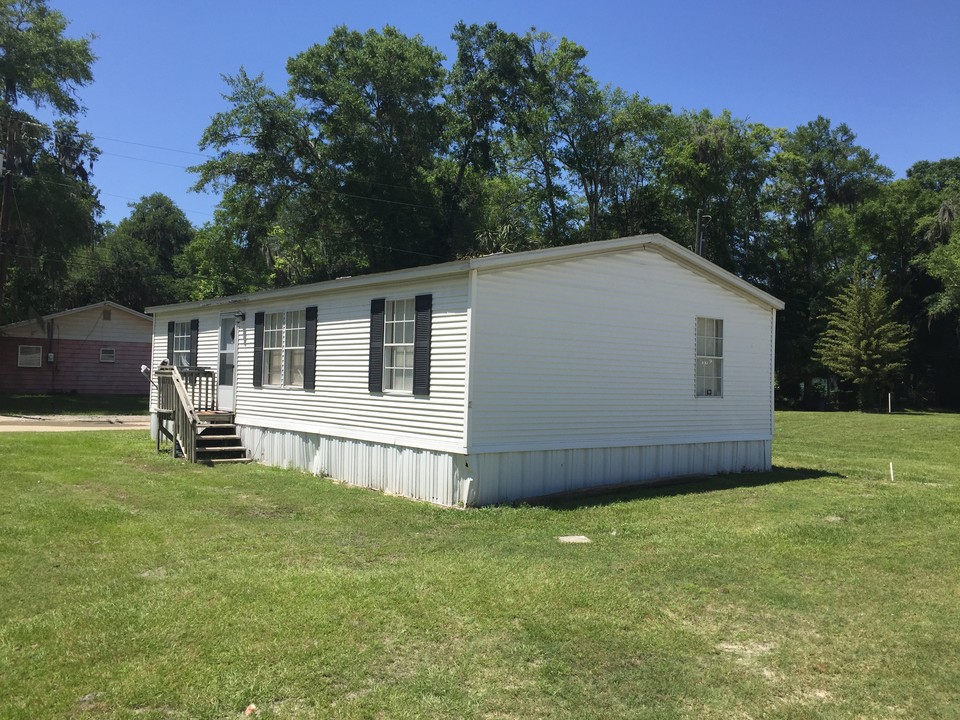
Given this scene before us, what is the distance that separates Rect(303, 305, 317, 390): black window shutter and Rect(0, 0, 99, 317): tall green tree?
19.5 meters

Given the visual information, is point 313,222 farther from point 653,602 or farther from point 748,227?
point 653,602

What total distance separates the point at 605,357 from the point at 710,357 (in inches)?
105

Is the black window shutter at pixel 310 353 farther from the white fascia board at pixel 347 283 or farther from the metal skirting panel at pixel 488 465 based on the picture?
the metal skirting panel at pixel 488 465

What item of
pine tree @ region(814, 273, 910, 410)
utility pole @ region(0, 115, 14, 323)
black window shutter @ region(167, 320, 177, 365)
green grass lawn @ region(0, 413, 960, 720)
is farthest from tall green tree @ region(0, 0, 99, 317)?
pine tree @ region(814, 273, 910, 410)

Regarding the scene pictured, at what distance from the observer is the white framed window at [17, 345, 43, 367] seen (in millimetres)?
29328

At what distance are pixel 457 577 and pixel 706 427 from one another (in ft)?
25.1

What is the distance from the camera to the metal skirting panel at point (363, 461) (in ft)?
32.1

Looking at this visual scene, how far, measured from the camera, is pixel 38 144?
28.3m

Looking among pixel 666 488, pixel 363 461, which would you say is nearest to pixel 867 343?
pixel 666 488

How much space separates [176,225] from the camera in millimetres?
57062

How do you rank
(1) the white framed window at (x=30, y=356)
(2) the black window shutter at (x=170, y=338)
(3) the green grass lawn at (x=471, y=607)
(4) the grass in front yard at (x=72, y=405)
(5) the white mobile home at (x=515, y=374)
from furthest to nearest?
(1) the white framed window at (x=30, y=356) → (4) the grass in front yard at (x=72, y=405) → (2) the black window shutter at (x=170, y=338) → (5) the white mobile home at (x=515, y=374) → (3) the green grass lawn at (x=471, y=607)

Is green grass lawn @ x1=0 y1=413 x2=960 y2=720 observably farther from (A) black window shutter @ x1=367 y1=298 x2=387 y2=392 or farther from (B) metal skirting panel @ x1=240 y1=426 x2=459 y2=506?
(A) black window shutter @ x1=367 y1=298 x2=387 y2=392

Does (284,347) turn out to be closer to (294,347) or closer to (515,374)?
(294,347)

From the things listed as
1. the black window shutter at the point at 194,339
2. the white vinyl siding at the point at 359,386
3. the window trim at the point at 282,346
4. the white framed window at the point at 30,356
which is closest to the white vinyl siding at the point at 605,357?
the white vinyl siding at the point at 359,386
